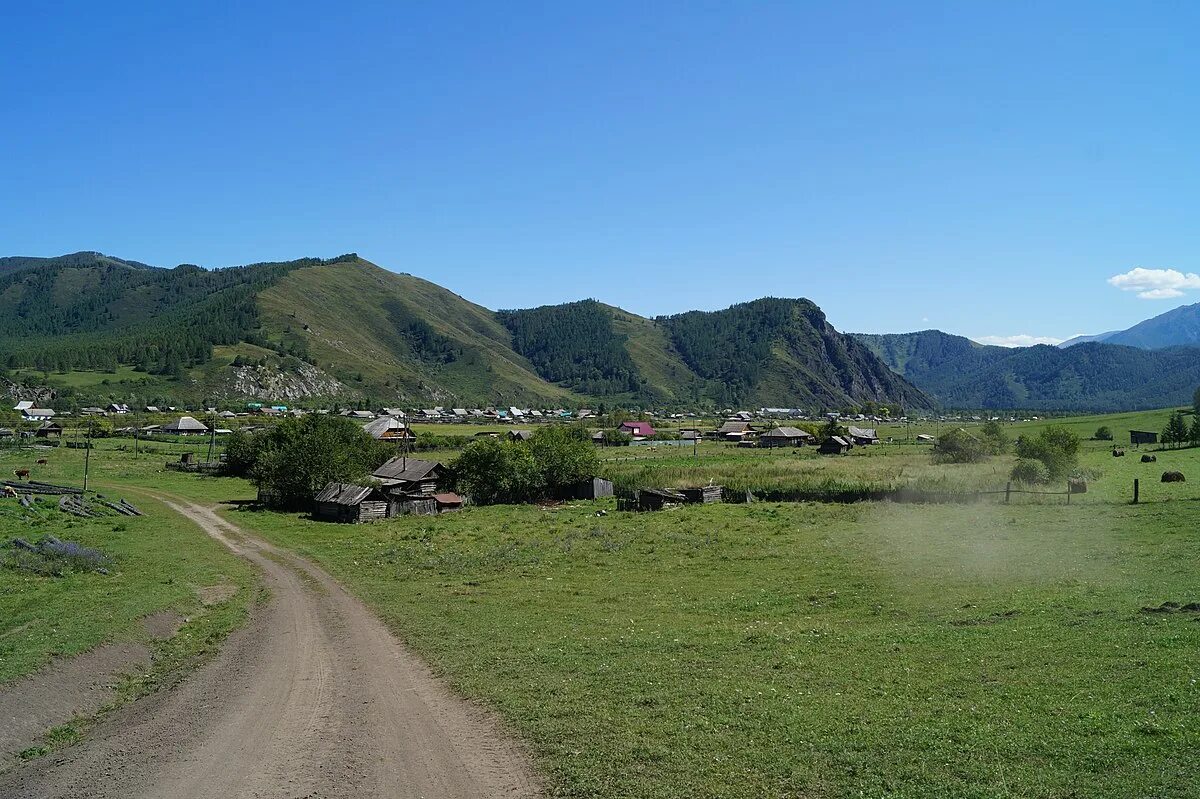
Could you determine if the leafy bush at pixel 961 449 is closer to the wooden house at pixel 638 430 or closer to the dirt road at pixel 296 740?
the wooden house at pixel 638 430

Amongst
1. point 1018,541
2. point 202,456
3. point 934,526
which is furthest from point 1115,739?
point 202,456

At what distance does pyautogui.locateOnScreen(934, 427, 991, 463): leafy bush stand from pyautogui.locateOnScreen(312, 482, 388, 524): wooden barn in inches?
2627

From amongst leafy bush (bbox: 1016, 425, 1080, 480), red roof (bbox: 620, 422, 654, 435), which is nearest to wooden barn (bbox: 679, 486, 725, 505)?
leafy bush (bbox: 1016, 425, 1080, 480)

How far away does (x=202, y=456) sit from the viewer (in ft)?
317

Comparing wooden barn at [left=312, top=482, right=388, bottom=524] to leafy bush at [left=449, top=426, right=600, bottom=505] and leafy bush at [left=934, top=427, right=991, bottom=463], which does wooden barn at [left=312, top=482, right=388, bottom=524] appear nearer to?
leafy bush at [left=449, top=426, right=600, bottom=505]

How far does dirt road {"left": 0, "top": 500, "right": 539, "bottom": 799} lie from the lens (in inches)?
446

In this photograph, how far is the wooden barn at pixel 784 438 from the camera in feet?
430

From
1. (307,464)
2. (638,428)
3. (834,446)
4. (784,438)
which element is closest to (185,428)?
(638,428)

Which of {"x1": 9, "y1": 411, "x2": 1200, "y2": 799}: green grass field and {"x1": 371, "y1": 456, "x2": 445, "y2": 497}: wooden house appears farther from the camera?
{"x1": 371, "y1": 456, "x2": 445, "y2": 497}: wooden house

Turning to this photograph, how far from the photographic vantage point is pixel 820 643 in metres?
17.6

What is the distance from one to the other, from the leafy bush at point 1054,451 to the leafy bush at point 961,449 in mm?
22312

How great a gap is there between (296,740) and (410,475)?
50.1 metres

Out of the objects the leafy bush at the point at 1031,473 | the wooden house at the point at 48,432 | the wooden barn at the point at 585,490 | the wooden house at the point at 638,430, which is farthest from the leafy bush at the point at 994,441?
the wooden house at the point at 48,432

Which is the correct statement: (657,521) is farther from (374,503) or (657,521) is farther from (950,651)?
(950,651)
